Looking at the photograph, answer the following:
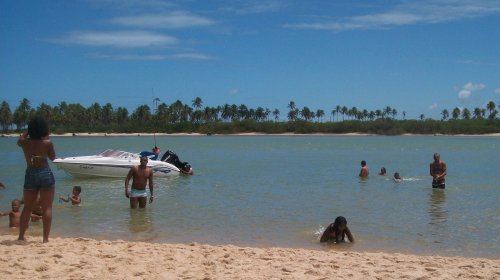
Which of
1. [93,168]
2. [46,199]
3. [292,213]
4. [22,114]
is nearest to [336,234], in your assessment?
[292,213]

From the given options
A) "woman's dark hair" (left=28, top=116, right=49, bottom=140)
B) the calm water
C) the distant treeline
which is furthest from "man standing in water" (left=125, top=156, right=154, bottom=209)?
the distant treeline

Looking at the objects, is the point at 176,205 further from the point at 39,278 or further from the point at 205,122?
the point at 205,122

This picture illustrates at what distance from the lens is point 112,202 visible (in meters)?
16.4

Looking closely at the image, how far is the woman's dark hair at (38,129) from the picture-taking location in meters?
7.57

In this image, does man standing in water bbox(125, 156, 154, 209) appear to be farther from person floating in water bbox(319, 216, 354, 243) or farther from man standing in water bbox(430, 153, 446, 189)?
man standing in water bbox(430, 153, 446, 189)

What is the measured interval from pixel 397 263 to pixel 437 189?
12638mm

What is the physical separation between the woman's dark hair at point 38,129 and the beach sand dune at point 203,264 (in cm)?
169

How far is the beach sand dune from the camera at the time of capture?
7016 millimetres

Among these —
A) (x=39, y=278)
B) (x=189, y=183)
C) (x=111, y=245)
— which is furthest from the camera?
(x=189, y=183)

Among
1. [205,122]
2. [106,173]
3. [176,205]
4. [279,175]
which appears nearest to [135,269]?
[176,205]

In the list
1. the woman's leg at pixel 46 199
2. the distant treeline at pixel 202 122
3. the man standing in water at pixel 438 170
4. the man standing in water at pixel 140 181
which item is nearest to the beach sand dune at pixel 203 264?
the woman's leg at pixel 46 199

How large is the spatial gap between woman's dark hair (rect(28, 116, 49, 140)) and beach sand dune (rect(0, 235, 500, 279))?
169cm

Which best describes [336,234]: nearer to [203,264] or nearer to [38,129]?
[203,264]

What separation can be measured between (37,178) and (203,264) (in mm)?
2691
